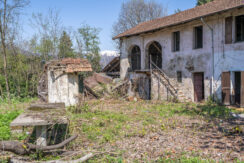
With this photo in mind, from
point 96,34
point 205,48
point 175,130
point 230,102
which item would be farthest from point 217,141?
point 96,34

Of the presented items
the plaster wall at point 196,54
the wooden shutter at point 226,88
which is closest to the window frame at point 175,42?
the plaster wall at point 196,54

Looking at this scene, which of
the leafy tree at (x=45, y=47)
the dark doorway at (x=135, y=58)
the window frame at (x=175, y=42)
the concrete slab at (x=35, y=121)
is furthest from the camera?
the dark doorway at (x=135, y=58)

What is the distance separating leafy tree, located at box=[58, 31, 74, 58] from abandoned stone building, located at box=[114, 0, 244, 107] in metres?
6.53

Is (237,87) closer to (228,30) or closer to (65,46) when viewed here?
(228,30)

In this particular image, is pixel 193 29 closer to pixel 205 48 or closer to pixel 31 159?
pixel 205 48

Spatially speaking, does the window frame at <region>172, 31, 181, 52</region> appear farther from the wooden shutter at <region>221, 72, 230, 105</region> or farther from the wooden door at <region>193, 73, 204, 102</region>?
the wooden shutter at <region>221, 72, 230, 105</region>

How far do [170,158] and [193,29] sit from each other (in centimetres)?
1155

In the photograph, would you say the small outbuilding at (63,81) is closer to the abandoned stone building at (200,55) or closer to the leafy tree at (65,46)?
the abandoned stone building at (200,55)

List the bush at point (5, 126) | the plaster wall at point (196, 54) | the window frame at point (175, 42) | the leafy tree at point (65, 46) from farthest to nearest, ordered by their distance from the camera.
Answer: the leafy tree at point (65, 46)
the window frame at point (175, 42)
the plaster wall at point (196, 54)
the bush at point (5, 126)

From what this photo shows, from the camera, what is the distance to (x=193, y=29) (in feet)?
45.9

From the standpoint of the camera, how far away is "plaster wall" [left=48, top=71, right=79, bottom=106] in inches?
467

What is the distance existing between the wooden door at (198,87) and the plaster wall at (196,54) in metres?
0.29

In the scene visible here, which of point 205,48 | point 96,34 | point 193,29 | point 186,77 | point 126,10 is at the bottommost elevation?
point 186,77

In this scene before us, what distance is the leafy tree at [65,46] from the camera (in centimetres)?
1973
